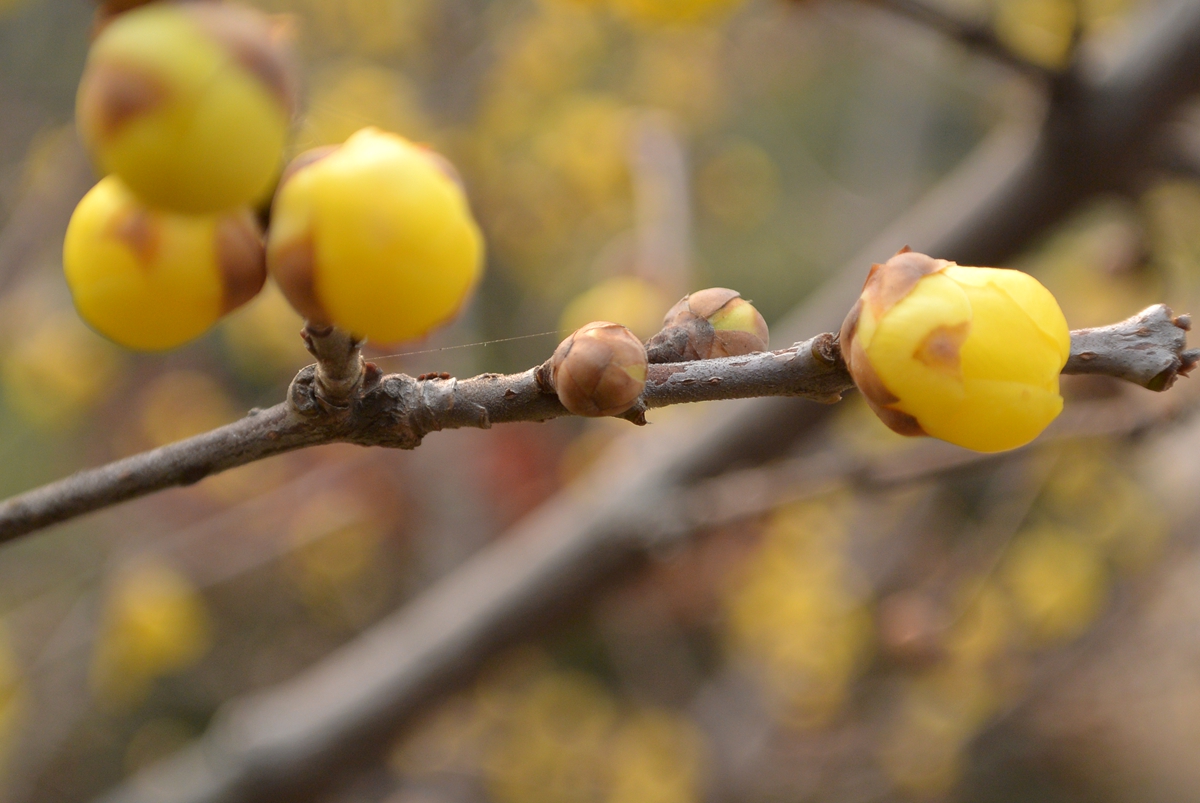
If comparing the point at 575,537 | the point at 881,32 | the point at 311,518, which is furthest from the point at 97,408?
the point at 881,32

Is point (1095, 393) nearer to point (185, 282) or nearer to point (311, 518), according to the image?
point (185, 282)

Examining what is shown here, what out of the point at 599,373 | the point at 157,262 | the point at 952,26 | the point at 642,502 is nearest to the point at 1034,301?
the point at 599,373

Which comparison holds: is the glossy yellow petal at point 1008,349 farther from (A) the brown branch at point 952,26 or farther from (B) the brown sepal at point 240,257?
(A) the brown branch at point 952,26

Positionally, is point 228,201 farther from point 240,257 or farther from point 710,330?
point 710,330

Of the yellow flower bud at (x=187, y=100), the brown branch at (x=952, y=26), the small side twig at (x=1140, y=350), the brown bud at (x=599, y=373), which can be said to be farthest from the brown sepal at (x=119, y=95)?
the brown branch at (x=952, y=26)

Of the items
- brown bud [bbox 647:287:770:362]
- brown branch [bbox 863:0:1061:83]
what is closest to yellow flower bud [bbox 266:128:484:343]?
brown bud [bbox 647:287:770:362]

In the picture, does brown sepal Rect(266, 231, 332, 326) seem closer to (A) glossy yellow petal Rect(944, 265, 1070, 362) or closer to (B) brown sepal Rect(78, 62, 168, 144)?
(B) brown sepal Rect(78, 62, 168, 144)
